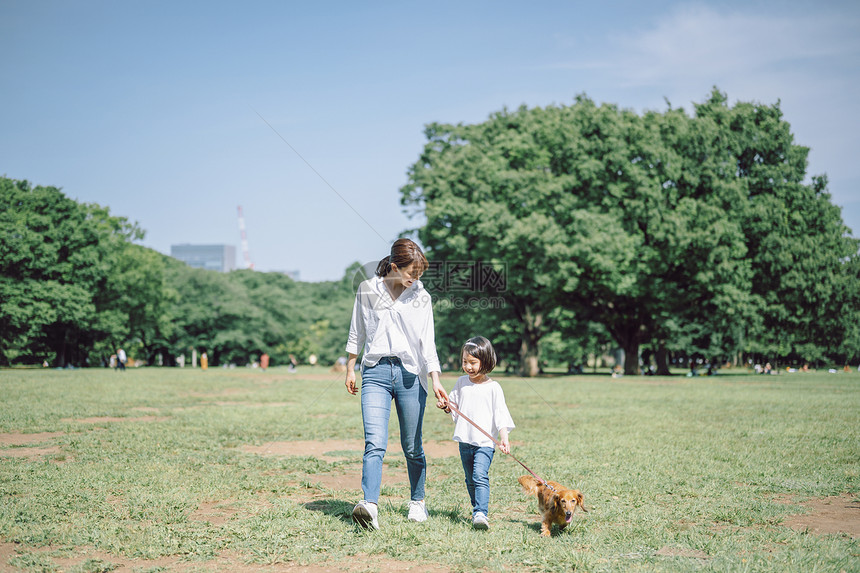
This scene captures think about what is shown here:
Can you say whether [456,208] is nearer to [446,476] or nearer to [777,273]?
[777,273]

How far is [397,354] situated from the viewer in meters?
5.23

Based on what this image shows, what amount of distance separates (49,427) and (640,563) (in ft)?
33.0

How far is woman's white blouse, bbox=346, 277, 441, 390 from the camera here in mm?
5266

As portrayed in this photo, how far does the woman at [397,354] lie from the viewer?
17.2 feet

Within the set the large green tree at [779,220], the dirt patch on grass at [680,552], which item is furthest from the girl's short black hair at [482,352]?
the large green tree at [779,220]

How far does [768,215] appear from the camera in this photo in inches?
1363

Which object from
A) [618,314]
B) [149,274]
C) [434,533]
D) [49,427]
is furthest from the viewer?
[149,274]

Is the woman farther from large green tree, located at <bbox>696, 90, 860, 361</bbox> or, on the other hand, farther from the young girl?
large green tree, located at <bbox>696, 90, 860, 361</bbox>

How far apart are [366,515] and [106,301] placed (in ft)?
168

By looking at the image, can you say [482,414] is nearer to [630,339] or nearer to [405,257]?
[405,257]

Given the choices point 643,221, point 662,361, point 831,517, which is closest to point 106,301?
point 643,221

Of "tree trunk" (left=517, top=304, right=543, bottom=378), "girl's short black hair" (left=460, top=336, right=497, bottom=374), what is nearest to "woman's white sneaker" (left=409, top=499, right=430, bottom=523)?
"girl's short black hair" (left=460, top=336, right=497, bottom=374)

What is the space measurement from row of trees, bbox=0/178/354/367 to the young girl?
43.4 meters

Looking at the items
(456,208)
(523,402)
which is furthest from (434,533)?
(456,208)
